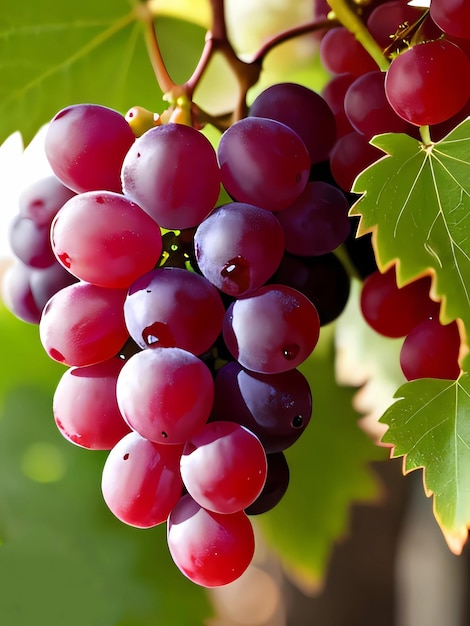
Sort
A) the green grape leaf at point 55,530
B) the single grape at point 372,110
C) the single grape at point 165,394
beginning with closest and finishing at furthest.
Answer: the single grape at point 165,394 < the single grape at point 372,110 < the green grape leaf at point 55,530

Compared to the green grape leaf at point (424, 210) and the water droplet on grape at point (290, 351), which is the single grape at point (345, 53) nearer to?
the green grape leaf at point (424, 210)

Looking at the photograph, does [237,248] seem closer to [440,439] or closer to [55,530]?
[440,439]

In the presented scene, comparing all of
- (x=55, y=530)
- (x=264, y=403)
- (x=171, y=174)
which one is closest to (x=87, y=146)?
(x=171, y=174)

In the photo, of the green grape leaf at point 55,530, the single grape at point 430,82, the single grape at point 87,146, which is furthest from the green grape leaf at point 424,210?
the green grape leaf at point 55,530

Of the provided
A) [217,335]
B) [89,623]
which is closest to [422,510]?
[89,623]

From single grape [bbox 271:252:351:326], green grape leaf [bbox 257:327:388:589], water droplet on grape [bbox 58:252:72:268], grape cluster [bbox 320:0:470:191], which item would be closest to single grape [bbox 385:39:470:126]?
grape cluster [bbox 320:0:470:191]

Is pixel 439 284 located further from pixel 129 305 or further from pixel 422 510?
pixel 422 510

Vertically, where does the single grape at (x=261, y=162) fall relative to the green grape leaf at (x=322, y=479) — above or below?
above

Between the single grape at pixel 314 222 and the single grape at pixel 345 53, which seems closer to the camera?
the single grape at pixel 314 222
